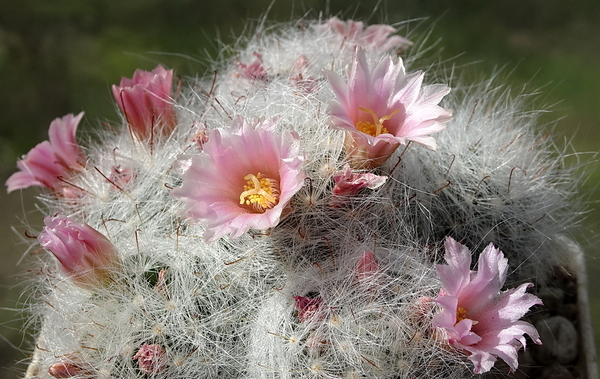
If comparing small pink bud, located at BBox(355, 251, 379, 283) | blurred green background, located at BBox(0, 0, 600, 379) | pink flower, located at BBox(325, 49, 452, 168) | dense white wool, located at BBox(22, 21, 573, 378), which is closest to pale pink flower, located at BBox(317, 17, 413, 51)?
dense white wool, located at BBox(22, 21, 573, 378)

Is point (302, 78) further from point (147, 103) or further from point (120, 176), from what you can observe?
point (120, 176)

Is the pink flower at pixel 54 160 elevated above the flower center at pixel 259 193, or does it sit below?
below

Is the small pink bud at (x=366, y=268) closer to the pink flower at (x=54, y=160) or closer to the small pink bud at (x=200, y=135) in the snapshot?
the small pink bud at (x=200, y=135)

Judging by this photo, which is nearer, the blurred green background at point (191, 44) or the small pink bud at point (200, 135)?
the small pink bud at point (200, 135)

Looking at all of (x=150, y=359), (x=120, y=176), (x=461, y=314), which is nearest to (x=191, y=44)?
(x=120, y=176)

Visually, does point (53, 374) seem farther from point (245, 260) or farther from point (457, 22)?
point (457, 22)

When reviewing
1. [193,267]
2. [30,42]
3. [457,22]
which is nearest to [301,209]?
[193,267]

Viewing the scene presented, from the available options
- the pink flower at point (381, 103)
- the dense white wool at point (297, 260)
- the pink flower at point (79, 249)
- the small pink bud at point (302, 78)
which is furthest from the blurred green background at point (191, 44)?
the pink flower at point (381, 103)
